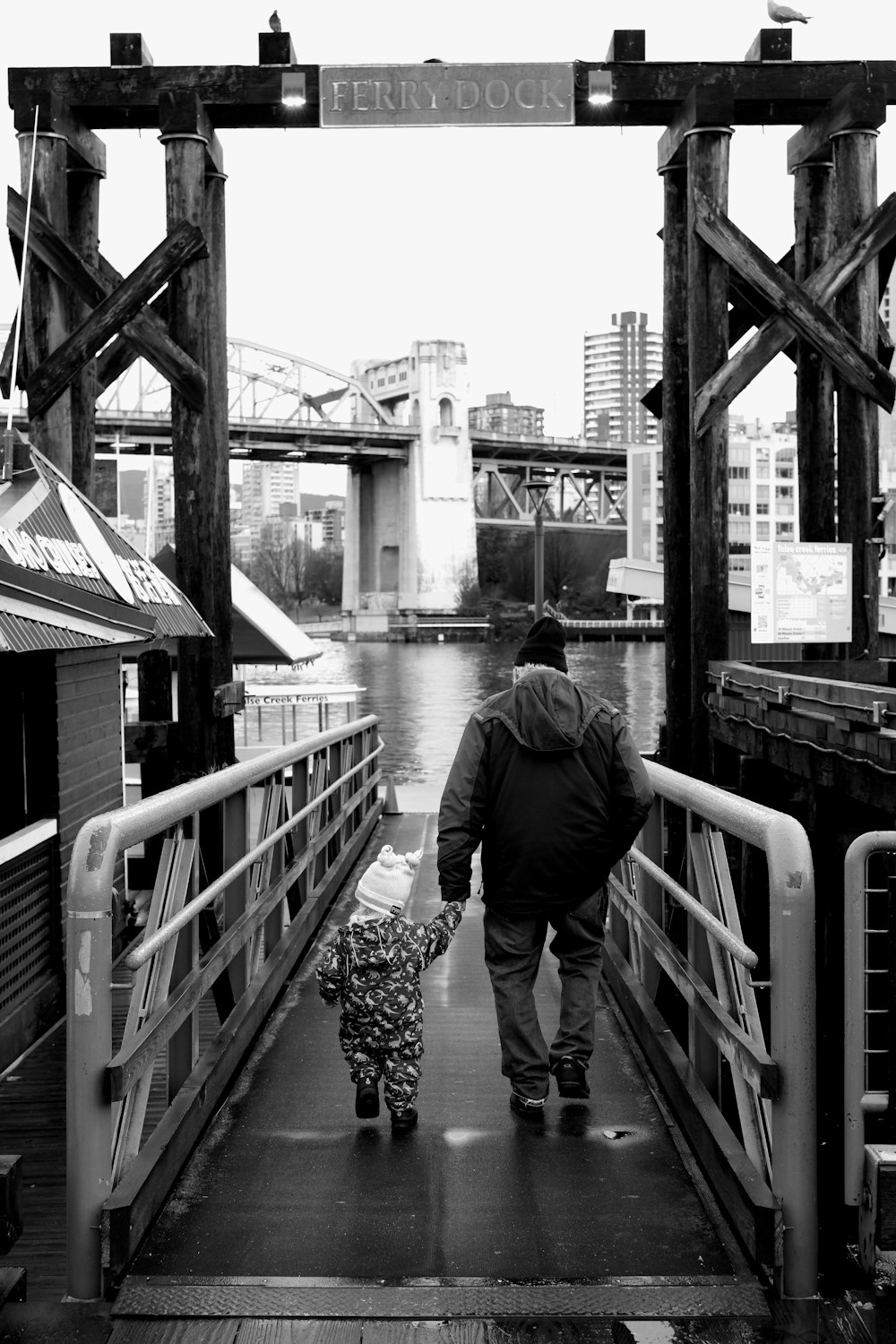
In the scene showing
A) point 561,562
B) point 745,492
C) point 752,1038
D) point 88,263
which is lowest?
point 752,1038

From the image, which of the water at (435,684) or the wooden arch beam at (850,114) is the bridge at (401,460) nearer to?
the water at (435,684)

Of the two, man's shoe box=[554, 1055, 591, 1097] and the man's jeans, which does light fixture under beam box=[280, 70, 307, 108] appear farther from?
man's shoe box=[554, 1055, 591, 1097]

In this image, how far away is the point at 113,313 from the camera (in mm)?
9344

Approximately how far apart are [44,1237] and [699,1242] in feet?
6.59

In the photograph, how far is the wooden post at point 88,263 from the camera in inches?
397

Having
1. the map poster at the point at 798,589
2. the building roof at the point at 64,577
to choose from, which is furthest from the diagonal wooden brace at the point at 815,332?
the building roof at the point at 64,577

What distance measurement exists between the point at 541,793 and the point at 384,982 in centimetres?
85

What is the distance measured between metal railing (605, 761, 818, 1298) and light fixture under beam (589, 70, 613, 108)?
6.04 meters

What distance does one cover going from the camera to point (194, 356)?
9547mm

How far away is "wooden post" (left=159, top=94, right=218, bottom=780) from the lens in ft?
31.4

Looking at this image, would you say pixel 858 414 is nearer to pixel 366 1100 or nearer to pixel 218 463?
pixel 218 463

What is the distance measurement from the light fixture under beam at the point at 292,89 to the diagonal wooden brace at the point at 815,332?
284 cm

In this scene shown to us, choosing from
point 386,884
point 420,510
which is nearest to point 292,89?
point 386,884

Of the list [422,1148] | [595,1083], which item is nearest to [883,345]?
[595,1083]
